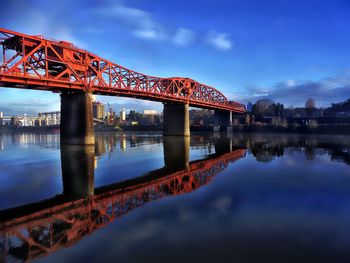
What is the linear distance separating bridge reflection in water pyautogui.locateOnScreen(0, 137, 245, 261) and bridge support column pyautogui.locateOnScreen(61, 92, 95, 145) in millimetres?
24716

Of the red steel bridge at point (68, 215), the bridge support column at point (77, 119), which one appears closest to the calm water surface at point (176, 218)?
the red steel bridge at point (68, 215)

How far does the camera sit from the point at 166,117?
80.7 meters

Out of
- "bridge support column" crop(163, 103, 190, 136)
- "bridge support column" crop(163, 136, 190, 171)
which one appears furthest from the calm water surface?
"bridge support column" crop(163, 103, 190, 136)

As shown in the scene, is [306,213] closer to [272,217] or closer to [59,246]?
[272,217]

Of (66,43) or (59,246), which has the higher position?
(66,43)

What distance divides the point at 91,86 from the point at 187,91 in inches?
1930

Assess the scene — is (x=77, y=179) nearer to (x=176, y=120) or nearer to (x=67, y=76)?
(x=67, y=76)

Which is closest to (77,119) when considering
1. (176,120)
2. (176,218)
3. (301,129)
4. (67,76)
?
(67,76)

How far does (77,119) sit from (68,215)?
118ft

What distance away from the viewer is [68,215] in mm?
11023

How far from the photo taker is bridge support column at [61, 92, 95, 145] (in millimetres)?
44188

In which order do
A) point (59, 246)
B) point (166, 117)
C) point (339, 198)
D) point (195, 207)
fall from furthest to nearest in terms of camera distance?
point (166, 117)
point (339, 198)
point (195, 207)
point (59, 246)

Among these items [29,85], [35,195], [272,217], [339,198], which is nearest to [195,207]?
[272,217]

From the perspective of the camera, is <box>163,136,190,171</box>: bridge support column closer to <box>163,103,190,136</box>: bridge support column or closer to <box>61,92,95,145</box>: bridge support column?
<box>61,92,95,145</box>: bridge support column
